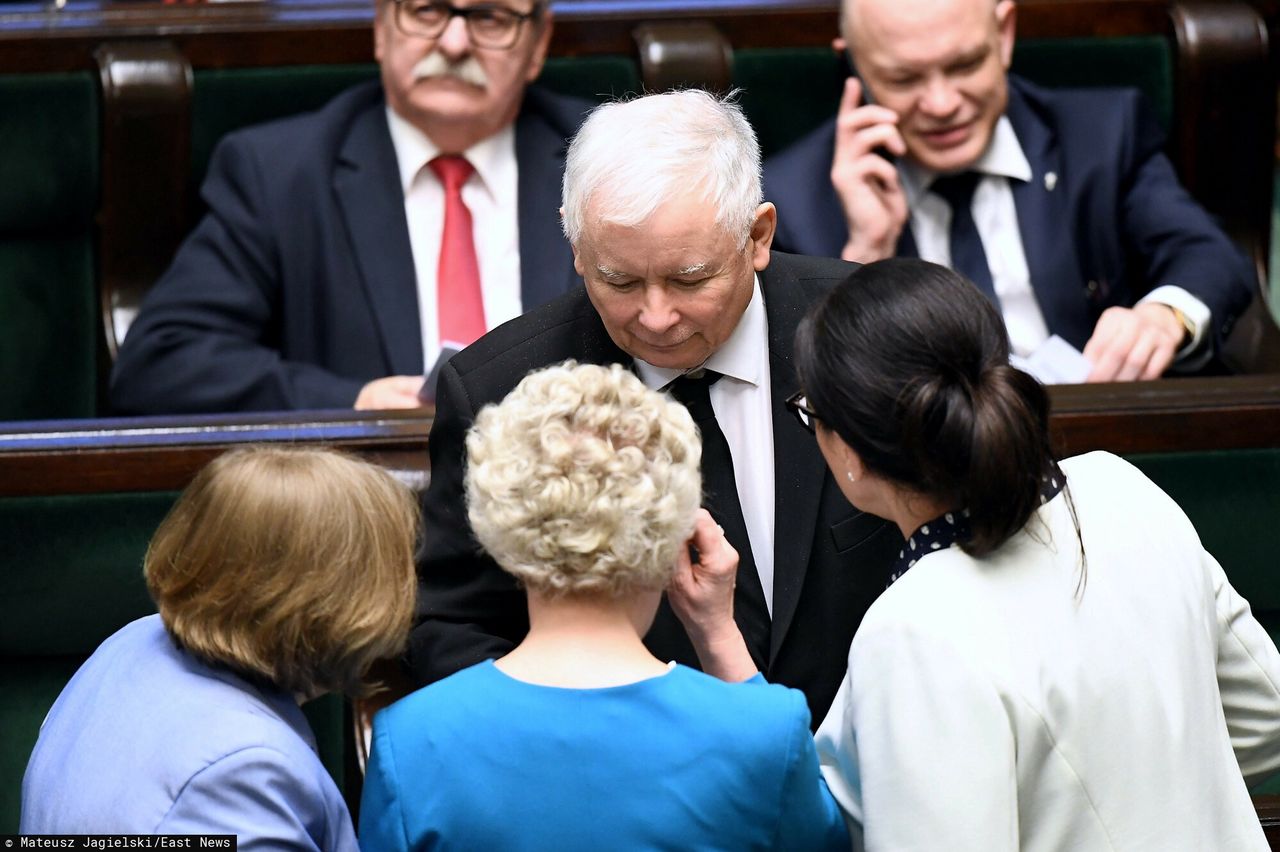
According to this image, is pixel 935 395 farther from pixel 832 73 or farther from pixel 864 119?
pixel 832 73

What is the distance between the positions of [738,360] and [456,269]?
4.16 ft

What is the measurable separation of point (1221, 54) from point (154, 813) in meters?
2.68

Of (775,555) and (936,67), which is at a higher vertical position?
(936,67)

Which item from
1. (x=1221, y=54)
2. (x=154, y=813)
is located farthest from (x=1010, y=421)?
(x=1221, y=54)

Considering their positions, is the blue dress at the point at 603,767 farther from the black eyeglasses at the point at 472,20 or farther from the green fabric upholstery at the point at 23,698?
the black eyeglasses at the point at 472,20

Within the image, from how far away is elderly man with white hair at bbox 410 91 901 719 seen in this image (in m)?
1.90

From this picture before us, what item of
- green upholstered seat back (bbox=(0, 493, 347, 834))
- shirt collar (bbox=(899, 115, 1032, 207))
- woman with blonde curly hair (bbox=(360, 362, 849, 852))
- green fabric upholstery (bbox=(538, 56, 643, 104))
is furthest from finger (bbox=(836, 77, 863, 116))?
woman with blonde curly hair (bbox=(360, 362, 849, 852))

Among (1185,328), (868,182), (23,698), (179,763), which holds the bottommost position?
(23,698)

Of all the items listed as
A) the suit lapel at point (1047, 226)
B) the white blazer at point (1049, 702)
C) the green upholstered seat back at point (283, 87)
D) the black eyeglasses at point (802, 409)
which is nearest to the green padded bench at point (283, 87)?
the green upholstered seat back at point (283, 87)

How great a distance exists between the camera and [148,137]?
3195 mm

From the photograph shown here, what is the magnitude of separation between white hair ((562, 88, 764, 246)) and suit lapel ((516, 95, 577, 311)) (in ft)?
3.84

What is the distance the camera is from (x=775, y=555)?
2.00 meters

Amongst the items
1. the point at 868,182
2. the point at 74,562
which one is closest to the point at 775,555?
the point at 74,562

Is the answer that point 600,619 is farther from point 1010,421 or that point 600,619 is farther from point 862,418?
point 1010,421
